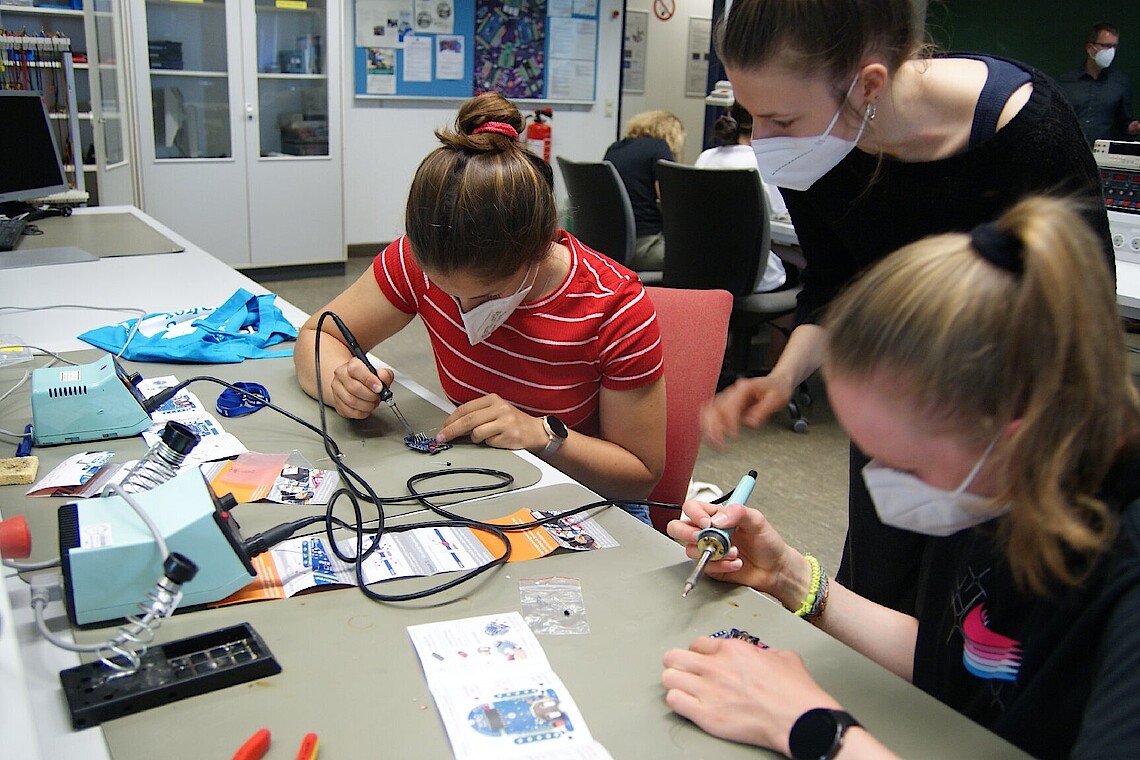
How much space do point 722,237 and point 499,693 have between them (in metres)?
2.60

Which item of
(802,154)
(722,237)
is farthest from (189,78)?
(802,154)

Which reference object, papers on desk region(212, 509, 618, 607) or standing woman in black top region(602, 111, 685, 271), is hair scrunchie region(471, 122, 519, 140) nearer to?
papers on desk region(212, 509, 618, 607)

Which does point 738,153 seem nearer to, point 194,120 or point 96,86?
point 96,86

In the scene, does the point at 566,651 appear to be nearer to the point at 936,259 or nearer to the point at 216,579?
the point at 216,579

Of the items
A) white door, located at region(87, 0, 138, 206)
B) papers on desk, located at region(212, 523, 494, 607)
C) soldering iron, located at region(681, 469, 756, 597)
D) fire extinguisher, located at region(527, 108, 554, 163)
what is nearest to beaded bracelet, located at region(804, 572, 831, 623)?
soldering iron, located at region(681, 469, 756, 597)

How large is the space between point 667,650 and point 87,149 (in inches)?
184

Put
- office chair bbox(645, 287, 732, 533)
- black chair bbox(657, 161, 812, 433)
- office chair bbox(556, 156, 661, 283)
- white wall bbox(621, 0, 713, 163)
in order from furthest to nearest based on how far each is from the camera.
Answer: white wall bbox(621, 0, 713, 163), office chair bbox(556, 156, 661, 283), black chair bbox(657, 161, 812, 433), office chair bbox(645, 287, 732, 533)

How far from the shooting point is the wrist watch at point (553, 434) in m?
1.31

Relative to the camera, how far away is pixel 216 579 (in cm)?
89

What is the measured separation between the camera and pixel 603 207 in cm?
361

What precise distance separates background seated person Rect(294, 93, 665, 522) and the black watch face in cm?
66

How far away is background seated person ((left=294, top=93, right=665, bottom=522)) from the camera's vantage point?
1242 millimetres

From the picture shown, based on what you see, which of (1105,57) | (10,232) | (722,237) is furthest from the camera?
(1105,57)

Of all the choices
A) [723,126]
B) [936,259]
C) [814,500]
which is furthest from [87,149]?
[936,259]
